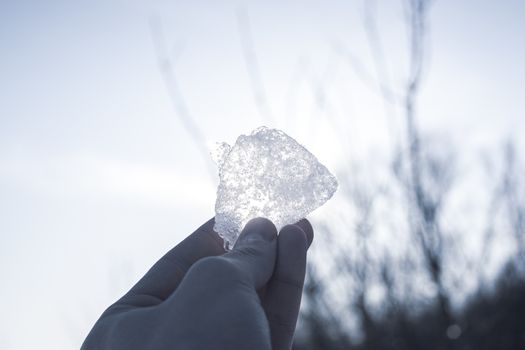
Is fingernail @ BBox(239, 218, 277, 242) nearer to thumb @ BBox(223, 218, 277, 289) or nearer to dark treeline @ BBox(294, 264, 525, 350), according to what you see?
thumb @ BBox(223, 218, 277, 289)

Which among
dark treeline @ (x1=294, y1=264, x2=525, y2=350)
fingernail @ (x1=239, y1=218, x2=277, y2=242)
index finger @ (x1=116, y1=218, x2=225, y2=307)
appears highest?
fingernail @ (x1=239, y1=218, x2=277, y2=242)

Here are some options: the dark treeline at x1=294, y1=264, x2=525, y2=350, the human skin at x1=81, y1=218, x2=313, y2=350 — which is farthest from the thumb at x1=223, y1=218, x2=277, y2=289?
the dark treeline at x1=294, y1=264, x2=525, y2=350

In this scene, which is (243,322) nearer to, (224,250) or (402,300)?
(224,250)

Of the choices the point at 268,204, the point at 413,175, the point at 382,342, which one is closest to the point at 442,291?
the point at 413,175

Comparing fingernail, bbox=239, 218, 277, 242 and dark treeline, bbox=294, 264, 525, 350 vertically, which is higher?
fingernail, bbox=239, 218, 277, 242

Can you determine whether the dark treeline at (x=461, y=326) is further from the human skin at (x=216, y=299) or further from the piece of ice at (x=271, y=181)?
the human skin at (x=216, y=299)

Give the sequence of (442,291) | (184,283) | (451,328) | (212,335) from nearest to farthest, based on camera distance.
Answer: (212,335)
(184,283)
(442,291)
(451,328)

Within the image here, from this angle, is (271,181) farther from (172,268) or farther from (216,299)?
(216,299)
